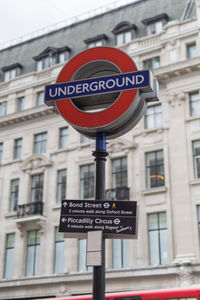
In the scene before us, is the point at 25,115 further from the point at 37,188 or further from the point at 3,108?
the point at 37,188

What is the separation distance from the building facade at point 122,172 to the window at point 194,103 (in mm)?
64

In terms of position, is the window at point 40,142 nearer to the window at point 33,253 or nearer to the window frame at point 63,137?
the window frame at point 63,137

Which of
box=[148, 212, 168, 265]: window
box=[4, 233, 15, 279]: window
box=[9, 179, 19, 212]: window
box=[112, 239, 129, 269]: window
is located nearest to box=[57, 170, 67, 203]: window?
box=[9, 179, 19, 212]: window

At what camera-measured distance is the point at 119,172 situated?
2775cm

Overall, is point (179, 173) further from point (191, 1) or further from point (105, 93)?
point (105, 93)

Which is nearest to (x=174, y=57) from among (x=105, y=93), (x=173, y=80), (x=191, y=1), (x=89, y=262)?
(x=173, y=80)

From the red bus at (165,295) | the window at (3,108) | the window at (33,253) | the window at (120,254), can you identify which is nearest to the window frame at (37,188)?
the window at (33,253)

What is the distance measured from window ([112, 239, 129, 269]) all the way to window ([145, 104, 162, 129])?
301 inches

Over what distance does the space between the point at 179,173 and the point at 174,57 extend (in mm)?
7736

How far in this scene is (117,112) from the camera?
260 inches

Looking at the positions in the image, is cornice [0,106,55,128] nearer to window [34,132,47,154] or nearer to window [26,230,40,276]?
window [34,132,47,154]

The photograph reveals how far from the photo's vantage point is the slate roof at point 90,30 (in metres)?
32.3

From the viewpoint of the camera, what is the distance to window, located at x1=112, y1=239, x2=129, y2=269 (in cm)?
2570

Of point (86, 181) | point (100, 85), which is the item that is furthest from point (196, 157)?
point (100, 85)
